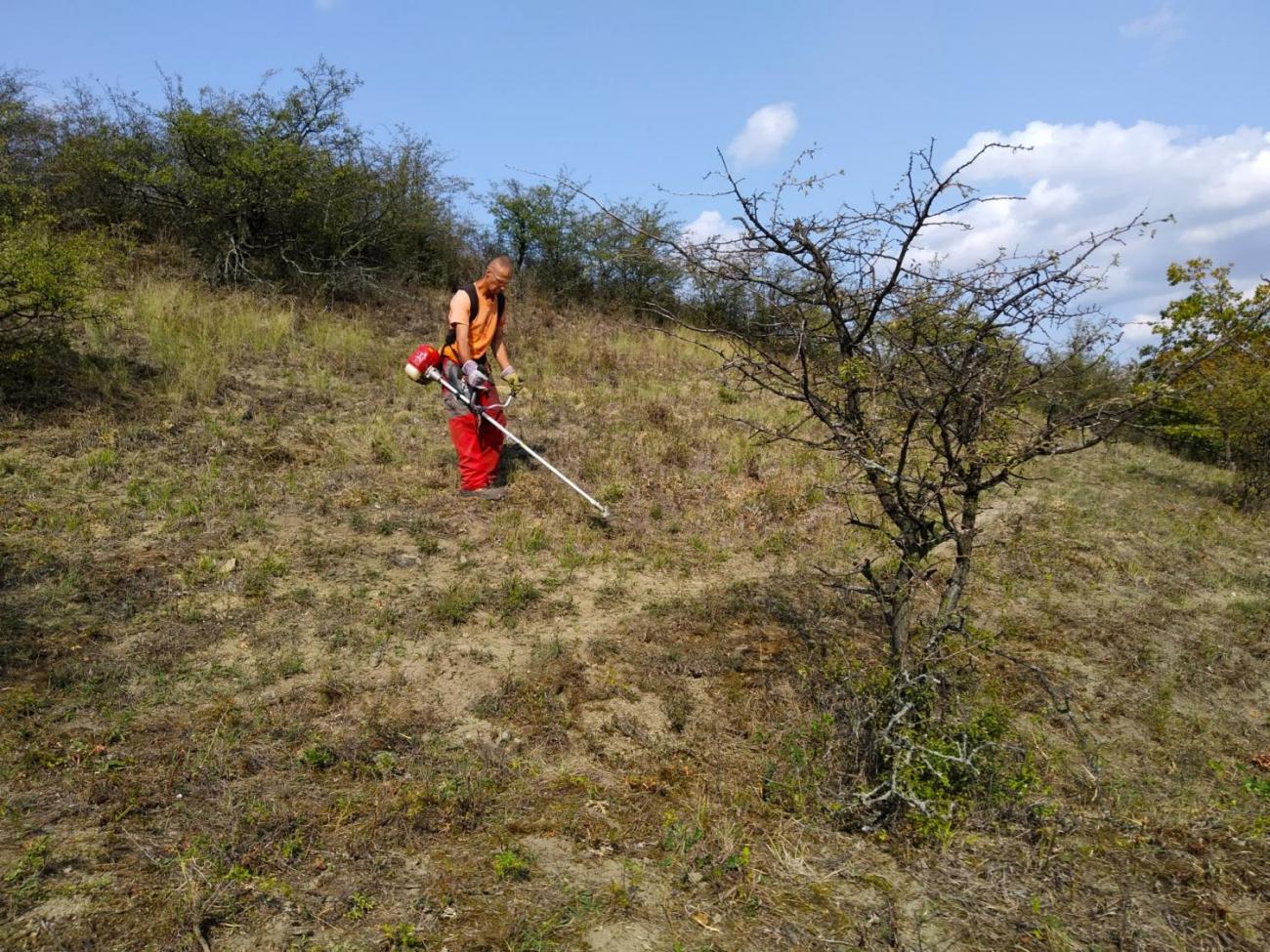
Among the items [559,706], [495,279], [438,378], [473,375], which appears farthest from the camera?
[495,279]

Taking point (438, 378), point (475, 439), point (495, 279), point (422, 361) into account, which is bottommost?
point (475, 439)

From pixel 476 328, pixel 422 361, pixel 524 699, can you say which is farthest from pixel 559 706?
pixel 476 328

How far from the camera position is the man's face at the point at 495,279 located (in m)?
6.99

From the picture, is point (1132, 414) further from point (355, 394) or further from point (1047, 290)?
point (355, 394)

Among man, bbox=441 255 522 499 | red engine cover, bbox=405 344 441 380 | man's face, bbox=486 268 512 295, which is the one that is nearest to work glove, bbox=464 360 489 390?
man, bbox=441 255 522 499

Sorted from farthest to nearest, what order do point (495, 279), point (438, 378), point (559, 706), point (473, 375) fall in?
1. point (495, 279)
2. point (438, 378)
3. point (473, 375)
4. point (559, 706)

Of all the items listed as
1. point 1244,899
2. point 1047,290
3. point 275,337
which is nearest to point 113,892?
point 1244,899

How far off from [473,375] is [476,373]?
0.03m

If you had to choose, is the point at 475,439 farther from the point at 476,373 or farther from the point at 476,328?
the point at 476,328

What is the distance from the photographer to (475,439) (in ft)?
23.2

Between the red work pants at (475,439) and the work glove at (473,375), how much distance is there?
141 mm

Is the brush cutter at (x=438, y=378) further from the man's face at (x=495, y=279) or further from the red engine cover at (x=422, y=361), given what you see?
the man's face at (x=495, y=279)

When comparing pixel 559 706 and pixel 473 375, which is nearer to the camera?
pixel 559 706

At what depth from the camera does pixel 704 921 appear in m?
2.87
